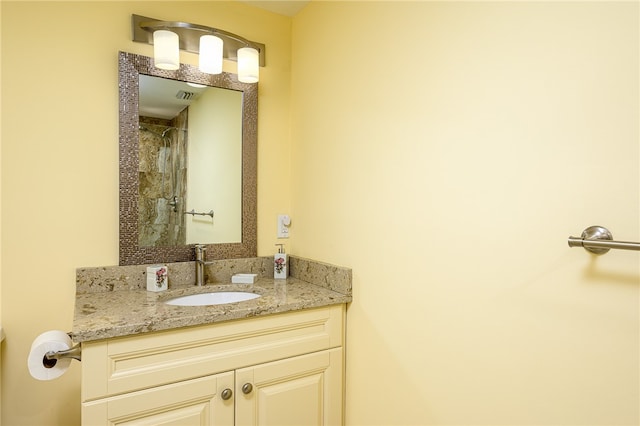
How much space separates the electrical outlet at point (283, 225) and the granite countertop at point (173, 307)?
0.24 metres

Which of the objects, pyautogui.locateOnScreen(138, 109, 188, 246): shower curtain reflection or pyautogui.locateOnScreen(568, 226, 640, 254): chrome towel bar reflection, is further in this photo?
pyautogui.locateOnScreen(138, 109, 188, 246): shower curtain reflection

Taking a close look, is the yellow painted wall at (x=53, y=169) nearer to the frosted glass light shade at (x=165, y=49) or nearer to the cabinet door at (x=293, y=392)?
the frosted glass light shade at (x=165, y=49)

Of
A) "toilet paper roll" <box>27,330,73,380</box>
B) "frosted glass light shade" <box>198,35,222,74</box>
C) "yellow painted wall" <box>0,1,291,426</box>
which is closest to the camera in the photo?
"toilet paper roll" <box>27,330,73,380</box>

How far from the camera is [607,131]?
0.87 m

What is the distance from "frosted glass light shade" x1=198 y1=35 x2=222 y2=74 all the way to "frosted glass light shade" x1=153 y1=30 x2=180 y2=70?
0.12 metres

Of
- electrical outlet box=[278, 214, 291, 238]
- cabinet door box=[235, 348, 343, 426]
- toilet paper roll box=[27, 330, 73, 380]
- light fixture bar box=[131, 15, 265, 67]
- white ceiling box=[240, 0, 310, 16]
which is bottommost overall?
cabinet door box=[235, 348, 343, 426]

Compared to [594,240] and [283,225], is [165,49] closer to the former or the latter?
[283,225]

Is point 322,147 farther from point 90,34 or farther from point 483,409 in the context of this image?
point 483,409

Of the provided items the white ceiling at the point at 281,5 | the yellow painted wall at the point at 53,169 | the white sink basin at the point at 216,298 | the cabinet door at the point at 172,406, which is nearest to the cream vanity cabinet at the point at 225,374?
the cabinet door at the point at 172,406

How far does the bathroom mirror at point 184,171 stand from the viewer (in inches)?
64.7

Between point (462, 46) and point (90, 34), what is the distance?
142 centimetres

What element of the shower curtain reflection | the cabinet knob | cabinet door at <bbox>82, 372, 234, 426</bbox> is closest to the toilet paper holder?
cabinet door at <bbox>82, 372, 234, 426</bbox>

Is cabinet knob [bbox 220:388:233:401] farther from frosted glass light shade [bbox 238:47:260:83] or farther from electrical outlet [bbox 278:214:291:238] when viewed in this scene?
frosted glass light shade [bbox 238:47:260:83]

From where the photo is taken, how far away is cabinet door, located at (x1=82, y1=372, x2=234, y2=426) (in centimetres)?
115
